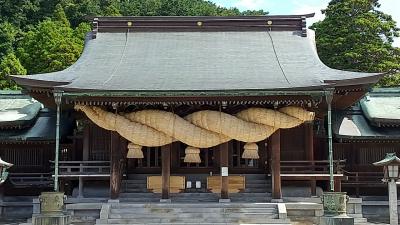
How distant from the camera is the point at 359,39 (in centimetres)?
3872

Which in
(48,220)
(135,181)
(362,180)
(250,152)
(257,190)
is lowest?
(48,220)

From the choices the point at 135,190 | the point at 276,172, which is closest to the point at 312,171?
the point at 276,172

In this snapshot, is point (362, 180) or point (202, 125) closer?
point (202, 125)

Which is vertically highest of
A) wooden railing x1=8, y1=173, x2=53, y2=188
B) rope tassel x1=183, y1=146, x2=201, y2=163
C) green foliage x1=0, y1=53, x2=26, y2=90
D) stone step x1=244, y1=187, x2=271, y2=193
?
green foliage x1=0, y1=53, x2=26, y2=90

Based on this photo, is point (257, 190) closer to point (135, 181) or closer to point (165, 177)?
point (165, 177)

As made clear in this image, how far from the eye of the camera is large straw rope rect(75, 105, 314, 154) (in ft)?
65.0

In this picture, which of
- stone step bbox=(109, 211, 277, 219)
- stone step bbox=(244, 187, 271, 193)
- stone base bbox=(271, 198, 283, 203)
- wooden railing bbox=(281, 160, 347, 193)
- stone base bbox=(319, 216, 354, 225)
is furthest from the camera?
stone step bbox=(244, 187, 271, 193)

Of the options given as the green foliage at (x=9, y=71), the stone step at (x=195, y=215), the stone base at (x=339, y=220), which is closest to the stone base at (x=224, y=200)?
the stone step at (x=195, y=215)

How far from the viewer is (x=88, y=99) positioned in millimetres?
19328

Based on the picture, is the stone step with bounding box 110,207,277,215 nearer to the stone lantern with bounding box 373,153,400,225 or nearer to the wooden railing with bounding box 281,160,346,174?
the wooden railing with bounding box 281,160,346,174

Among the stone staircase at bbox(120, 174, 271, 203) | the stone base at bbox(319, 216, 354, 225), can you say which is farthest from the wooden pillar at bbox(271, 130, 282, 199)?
the stone base at bbox(319, 216, 354, 225)

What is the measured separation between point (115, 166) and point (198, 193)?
3424mm

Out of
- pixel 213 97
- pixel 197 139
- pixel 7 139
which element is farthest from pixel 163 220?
pixel 7 139

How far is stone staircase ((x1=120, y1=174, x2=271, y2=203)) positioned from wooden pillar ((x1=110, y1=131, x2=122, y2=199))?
521 millimetres
